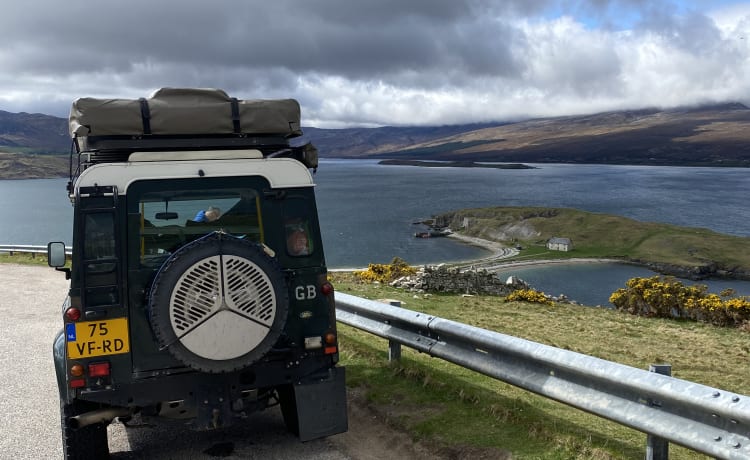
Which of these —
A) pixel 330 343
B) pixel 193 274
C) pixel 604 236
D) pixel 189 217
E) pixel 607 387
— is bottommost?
pixel 604 236

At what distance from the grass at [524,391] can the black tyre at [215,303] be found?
209cm

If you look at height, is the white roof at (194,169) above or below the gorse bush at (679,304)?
above

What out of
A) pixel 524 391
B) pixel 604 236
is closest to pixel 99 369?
pixel 524 391

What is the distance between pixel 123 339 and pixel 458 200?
17655cm

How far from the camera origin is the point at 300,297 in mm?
5824

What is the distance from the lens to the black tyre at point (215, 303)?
5012 millimetres

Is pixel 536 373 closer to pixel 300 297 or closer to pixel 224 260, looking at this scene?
pixel 300 297

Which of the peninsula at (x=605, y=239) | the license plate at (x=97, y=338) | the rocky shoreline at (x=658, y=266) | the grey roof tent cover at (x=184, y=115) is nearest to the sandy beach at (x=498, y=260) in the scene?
the rocky shoreline at (x=658, y=266)

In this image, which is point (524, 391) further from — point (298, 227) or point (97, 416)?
point (97, 416)

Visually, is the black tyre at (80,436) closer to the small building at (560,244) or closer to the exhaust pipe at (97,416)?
the exhaust pipe at (97,416)

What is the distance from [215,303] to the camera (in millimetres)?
5035

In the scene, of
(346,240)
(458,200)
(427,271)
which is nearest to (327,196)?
(458,200)

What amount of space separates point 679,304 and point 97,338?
17527 millimetres

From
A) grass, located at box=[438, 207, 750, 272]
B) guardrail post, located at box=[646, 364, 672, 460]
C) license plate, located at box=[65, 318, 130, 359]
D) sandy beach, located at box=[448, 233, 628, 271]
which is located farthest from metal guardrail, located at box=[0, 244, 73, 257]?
grass, located at box=[438, 207, 750, 272]
